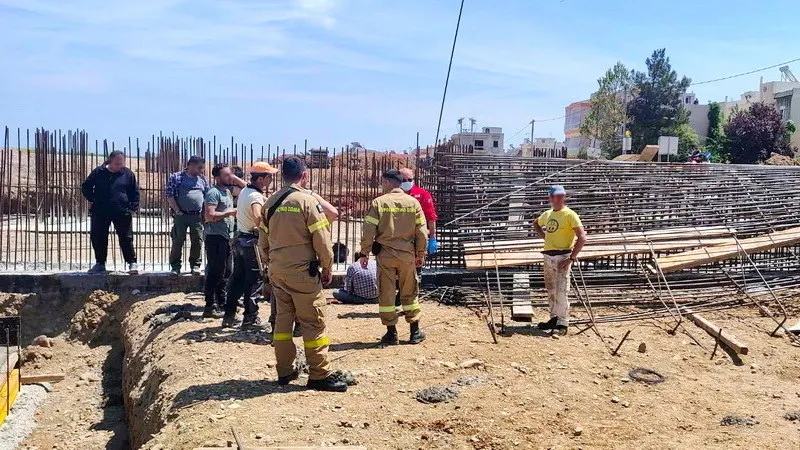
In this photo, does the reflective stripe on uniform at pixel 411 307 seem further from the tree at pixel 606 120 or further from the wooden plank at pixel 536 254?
the tree at pixel 606 120

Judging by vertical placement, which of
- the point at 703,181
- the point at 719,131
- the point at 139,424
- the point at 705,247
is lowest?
the point at 139,424

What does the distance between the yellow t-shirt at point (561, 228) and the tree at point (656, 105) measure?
126 feet

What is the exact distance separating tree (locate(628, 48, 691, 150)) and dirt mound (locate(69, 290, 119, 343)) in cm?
3882

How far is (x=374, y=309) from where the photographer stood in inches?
339

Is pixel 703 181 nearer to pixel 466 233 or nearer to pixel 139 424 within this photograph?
pixel 466 233

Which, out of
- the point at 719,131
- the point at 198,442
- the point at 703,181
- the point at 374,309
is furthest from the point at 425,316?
the point at 719,131

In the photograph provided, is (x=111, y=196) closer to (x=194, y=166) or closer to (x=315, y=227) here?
(x=194, y=166)

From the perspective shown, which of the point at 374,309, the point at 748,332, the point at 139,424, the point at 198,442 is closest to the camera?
the point at 198,442

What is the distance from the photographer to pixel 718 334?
7.28m

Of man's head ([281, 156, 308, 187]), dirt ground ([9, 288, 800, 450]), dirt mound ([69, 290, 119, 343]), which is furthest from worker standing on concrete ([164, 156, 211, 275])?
man's head ([281, 156, 308, 187])

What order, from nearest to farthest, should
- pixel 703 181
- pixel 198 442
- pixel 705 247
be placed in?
1. pixel 198 442
2. pixel 705 247
3. pixel 703 181

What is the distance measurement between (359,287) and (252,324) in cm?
198

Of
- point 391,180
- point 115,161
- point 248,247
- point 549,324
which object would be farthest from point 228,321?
point 549,324

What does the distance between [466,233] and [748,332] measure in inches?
143
